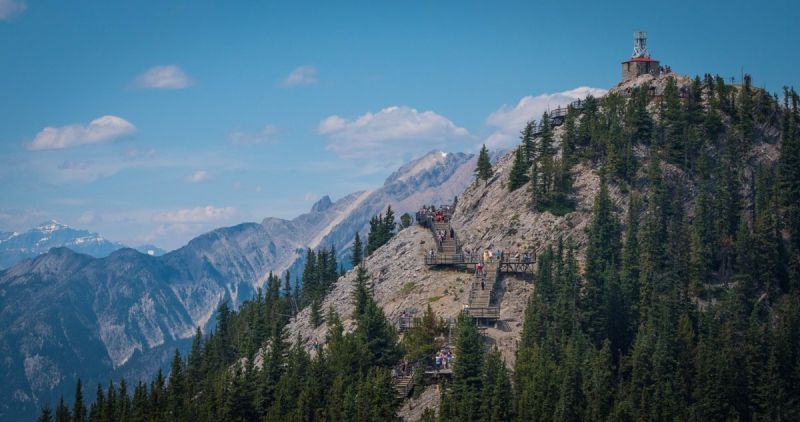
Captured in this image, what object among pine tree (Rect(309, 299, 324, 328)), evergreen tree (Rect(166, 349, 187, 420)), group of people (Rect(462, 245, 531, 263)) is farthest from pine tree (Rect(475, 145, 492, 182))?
evergreen tree (Rect(166, 349, 187, 420))

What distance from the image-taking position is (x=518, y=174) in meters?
143

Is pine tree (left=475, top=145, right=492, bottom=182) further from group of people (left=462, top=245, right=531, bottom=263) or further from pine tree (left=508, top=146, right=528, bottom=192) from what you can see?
group of people (left=462, top=245, right=531, bottom=263)

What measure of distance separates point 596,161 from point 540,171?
10171 millimetres

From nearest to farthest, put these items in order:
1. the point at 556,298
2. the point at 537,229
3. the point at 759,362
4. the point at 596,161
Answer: the point at 759,362
the point at 556,298
the point at 537,229
the point at 596,161

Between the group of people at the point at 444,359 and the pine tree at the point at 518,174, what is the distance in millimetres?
40816

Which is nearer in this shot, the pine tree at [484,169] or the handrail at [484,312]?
the handrail at [484,312]

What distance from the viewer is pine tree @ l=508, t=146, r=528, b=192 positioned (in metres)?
142

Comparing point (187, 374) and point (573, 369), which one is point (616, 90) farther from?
point (187, 374)

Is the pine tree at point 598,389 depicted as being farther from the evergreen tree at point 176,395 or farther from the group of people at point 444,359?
the evergreen tree at point 176,395

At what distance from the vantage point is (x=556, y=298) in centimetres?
11562

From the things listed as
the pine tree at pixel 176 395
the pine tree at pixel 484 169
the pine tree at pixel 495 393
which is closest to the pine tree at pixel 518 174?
the pine tree at pixel 484 169

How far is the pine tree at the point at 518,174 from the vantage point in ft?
468

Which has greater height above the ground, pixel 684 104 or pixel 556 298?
pixel 684 104

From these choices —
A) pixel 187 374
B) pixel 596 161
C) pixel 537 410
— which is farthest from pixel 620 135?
pixel 187 374
